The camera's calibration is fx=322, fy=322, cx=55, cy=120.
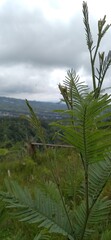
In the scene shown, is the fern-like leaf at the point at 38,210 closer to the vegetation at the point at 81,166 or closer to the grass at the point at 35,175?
the vegetation at the point at 81,166

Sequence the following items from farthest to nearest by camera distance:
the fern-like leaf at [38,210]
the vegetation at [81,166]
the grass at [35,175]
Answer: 1. the grass at [35,175]
2. the fern-like leaf at [38,210]
3. the vegetation at [81,166]

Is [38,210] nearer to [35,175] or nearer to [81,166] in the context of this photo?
[81,166]

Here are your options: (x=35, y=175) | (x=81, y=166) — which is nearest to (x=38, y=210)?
(x=81, y=166)

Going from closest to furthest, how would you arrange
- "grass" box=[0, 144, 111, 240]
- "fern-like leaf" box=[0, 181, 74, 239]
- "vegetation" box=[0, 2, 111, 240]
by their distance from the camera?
"vegetation" box=[0, 2, 111, 240] → "fern-like leaf" box=[0, 181, 74, 239] → "grass" box=[0, 144, 111, 240]

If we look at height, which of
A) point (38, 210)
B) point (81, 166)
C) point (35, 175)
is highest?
point (81, 166)

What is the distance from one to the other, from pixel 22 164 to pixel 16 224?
3.76 metres

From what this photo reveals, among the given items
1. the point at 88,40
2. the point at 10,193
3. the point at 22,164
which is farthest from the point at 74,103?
the point at 22,164

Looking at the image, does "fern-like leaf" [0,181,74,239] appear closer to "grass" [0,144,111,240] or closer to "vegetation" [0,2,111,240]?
"vegetation" [0,2,111,240]

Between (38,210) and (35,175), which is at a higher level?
(38,210)

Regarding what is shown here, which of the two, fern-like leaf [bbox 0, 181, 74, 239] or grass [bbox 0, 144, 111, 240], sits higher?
fern-like leaf [bbox 0, 181, 74, 239]

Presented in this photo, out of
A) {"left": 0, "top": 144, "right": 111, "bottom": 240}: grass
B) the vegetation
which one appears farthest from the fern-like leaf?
{"left": 0, "top": 144, "right": 111, "bottom": 240}: grass

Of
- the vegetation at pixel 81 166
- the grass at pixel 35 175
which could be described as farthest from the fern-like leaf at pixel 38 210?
the grass at pixel 35 175

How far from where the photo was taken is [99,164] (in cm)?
98

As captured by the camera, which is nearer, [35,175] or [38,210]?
[38,210]
